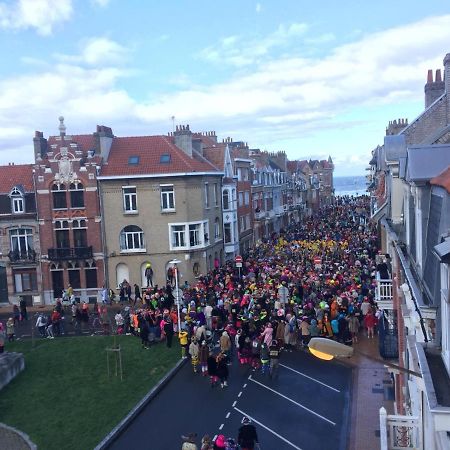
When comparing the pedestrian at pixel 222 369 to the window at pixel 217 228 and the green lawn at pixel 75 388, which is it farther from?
the window at pixel 217 228

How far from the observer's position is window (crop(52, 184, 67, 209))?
39.2 metres

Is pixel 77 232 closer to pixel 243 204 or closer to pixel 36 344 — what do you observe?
pixel 36 344

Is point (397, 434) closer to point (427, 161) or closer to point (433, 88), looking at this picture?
point (427, 161)

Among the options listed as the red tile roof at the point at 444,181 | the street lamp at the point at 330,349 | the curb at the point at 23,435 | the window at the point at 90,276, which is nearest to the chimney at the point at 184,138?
the window at the point at 90,276

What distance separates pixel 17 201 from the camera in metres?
39.3

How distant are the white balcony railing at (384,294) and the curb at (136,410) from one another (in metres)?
8.49

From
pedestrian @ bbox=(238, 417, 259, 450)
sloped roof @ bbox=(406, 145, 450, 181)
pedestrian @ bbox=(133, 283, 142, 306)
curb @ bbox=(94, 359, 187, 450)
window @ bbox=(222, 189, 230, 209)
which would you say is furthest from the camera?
window @ bbox=(222, 189, 230, 209)

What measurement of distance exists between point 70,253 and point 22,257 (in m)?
3.52

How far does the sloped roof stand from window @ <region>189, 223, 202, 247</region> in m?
Result: 31.2

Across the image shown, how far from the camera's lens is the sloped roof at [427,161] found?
8664mm

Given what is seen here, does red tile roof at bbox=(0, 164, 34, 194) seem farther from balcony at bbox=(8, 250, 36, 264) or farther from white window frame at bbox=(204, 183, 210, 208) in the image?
white window frame at bbox=(204, 183, 210, 208)

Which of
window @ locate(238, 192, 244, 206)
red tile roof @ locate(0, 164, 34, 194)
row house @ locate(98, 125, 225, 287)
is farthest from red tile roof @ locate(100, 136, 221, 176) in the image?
window @ locate(238, 192, 244, 206)

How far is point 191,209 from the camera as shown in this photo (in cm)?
3966

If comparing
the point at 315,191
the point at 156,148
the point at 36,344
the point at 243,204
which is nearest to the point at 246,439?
the point at 36,344
